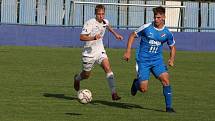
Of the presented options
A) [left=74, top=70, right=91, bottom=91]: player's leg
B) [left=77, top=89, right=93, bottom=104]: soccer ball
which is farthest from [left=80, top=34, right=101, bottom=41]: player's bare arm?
[left=77, top=89, right=93, bottom=104]: soccer ball

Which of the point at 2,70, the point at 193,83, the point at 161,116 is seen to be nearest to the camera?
the point at 161,116

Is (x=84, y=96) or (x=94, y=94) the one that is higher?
(x=84, y=96)

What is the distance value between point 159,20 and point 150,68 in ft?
3.25

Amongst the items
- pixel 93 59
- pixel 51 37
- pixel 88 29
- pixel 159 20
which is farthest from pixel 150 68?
pixel 51 37

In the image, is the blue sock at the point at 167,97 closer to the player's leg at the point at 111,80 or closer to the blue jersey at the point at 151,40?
the blue jersey at the point at 151,40

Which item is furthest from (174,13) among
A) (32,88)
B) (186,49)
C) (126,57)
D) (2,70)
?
(126,57)

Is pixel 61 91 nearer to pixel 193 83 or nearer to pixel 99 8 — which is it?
pixel 99 8

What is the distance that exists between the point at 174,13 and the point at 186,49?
7.12m

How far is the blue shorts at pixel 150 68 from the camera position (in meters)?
13.2

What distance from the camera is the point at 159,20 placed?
12875 millimetres

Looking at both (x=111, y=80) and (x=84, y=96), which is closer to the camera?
(x=84, y=96)

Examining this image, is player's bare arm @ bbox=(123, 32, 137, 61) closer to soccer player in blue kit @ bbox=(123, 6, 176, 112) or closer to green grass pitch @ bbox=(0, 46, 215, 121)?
soccer player in blue kit @ bbox=(123, 6, 176, 112)

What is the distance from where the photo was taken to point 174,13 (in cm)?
4281

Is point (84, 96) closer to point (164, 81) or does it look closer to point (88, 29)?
point (164, 81)
